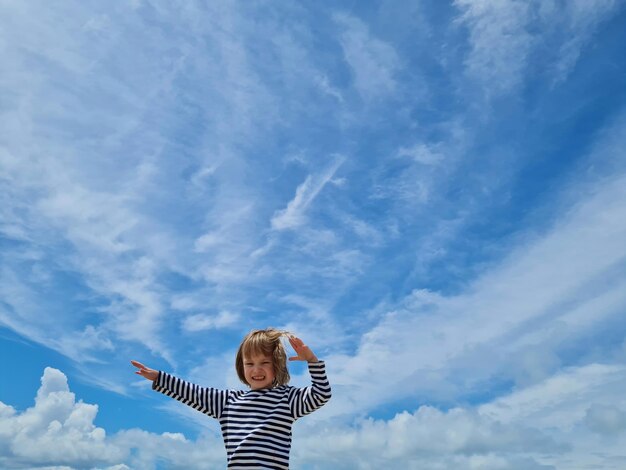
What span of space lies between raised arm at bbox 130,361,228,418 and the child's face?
0.59 meters

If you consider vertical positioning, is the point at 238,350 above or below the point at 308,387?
above

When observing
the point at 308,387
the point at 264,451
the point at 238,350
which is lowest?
the point at 264,451

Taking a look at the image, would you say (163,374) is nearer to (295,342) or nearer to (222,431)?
(222,431)

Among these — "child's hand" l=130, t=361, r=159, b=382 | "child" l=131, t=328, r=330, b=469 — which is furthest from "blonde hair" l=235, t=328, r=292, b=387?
"child's hand" l=130, t=361, r=159, b=382

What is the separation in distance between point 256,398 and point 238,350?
0.90 meters

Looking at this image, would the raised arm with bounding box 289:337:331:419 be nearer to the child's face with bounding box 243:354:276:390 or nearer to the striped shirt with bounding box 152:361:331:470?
the striped shirt with bounding box 152:361:331:470

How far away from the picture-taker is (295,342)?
9781mm

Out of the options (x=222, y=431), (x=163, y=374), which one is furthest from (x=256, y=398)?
(x=163, y=374)

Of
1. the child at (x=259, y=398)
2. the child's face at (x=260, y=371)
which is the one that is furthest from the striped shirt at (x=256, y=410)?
the child's face at (x=260, y=371)

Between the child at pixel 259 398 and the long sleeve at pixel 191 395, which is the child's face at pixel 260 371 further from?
the long sleeve at pixel 191 395

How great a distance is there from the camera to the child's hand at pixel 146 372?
34.0 feet

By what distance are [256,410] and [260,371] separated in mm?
631

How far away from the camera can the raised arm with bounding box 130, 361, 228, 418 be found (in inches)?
408

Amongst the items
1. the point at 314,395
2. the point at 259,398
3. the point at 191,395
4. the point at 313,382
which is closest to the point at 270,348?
the point at 259,398
